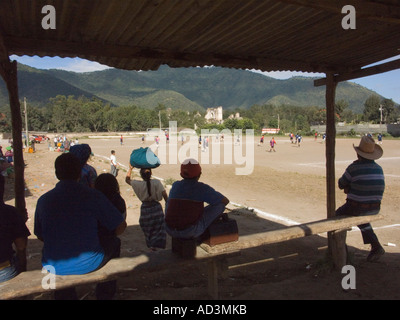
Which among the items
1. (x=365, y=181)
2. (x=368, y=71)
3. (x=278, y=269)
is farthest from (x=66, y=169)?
(x=368, y=71)

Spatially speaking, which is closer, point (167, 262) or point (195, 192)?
point (167, 262)

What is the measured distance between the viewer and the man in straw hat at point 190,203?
359 centimetres

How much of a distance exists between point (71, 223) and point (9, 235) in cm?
50

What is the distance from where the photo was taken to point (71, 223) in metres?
2.77

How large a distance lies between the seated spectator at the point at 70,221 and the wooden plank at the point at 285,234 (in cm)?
127

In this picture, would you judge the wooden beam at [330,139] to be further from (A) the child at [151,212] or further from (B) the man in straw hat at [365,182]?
(A) the child at [151,212]

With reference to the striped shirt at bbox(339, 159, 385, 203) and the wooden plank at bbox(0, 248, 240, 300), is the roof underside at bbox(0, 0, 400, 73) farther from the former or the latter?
the wooden plank at bbox(0, 248, 240, 300)

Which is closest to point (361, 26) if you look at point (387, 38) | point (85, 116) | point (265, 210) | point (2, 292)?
point (387, 38)

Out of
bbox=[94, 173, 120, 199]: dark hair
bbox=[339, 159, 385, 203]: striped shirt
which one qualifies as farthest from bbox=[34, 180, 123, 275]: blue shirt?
bbox=[339, 159, 385, 203]: striped shirt

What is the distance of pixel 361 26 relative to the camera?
155 inches

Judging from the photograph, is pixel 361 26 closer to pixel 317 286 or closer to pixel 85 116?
pixel 317 286

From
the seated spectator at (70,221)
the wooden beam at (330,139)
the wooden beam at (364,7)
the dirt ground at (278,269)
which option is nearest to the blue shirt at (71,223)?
the seated spectator at (70,221)

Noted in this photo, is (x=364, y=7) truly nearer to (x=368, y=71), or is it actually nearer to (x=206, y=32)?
(x=206, y=32)

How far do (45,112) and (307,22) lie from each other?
124 metres
